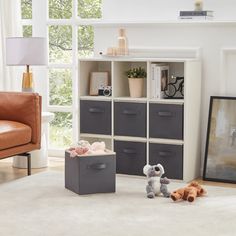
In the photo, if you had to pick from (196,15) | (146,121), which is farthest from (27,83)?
(196,15)

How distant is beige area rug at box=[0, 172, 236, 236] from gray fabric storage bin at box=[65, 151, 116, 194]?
0.07 metres

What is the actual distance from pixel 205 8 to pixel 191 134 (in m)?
1.02

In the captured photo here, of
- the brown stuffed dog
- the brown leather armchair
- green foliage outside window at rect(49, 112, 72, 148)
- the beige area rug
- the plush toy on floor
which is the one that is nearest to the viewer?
the beige area rug

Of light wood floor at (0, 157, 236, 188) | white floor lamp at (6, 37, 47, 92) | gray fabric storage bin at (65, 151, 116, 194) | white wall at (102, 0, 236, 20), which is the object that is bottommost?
light wood floor at (0, 157, 236, 188)

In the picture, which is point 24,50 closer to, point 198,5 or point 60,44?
point 60,44

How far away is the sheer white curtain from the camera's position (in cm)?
582

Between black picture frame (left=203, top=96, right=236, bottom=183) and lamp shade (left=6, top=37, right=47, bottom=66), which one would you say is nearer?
black picture frame (left=203, top=96, right=236, bottom=183)

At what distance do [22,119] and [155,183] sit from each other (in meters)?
1.26

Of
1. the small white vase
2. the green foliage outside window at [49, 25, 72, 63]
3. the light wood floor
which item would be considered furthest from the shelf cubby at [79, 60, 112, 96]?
the light wood floor

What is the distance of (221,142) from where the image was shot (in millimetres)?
4867

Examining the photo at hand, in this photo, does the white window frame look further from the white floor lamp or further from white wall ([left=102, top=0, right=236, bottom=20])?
the white floor lamp

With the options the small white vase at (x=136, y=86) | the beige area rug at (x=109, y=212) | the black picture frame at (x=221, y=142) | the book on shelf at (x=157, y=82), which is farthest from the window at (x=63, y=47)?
the black picture frame at (x=221, y=142)

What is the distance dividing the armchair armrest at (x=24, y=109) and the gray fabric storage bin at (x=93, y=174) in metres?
0.60

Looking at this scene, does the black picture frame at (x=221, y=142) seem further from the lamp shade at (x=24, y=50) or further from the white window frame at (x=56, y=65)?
the lamp shade at (x=24, y=50)
